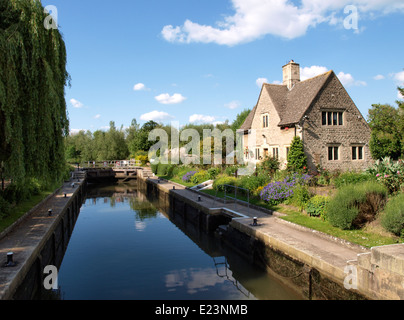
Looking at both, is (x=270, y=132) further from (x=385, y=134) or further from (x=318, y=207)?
(x=318, y=207)

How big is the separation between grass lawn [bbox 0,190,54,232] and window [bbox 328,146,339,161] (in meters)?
19.6

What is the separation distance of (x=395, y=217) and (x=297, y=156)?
13.3 meters

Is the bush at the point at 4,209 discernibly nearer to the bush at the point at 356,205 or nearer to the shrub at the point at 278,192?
the shrub at the point at 278,192

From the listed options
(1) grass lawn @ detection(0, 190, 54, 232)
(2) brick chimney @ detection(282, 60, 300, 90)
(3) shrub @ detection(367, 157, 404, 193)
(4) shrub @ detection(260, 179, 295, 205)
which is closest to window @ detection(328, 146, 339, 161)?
(2) brick chimney @ detection(282, 60, 300, 90)

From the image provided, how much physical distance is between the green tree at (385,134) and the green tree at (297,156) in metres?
6.64

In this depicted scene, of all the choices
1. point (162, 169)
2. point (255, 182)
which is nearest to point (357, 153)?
point (255, 182)

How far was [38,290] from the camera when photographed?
955cm

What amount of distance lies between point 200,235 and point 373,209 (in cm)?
844

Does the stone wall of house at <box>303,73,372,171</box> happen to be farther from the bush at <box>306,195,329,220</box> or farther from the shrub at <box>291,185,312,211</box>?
the bush at <box>306,195,329,220</box>

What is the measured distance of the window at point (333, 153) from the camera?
23.5 meters

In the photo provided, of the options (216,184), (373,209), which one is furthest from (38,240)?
(216,184)

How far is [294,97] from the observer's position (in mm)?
25672

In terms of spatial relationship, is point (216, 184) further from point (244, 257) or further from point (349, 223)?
point (349, 223)

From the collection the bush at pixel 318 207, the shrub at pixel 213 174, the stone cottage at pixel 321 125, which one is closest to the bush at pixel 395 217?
the bush at pixel 318 207
